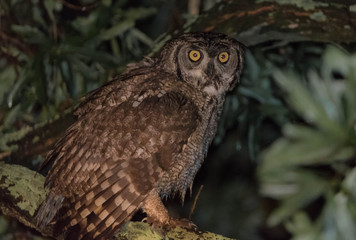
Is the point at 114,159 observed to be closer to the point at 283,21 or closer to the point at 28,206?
the point at 28,206

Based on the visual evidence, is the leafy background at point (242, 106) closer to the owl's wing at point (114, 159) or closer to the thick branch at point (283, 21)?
the thick branch at point (283, 21)

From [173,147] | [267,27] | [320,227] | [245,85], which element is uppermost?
[267,27]

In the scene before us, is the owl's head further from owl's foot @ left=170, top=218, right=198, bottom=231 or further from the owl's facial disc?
owl's foot @ left=170, top=218, right=198, bottom=231

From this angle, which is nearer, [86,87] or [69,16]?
[86,87]

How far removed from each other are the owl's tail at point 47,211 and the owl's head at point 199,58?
77cm

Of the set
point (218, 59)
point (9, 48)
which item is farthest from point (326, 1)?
point (9, 48)

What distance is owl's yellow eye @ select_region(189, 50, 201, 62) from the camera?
2309 millimetres

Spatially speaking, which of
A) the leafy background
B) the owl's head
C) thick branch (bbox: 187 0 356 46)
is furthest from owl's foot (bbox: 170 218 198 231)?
thick branch (bbox: 187 0 356 46)

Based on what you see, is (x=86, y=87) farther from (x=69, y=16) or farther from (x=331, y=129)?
(x=331, y=129)

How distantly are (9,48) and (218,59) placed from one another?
156 centimetres

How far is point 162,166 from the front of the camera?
208 centimetres

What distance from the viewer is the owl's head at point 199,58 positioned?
2.30 m

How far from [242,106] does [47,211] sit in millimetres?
1840

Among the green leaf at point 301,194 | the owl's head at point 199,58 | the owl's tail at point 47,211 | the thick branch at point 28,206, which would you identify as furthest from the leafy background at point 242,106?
the owl's tail at point 47,211
